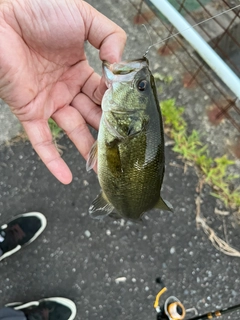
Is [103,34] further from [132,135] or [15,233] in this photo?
[15,233]

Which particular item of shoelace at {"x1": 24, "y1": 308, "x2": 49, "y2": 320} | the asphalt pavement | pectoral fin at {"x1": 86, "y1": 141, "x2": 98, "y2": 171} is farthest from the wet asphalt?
pectoral fin at {"x1": 86, "y1": 141, "x2": 98, "y2": 171}

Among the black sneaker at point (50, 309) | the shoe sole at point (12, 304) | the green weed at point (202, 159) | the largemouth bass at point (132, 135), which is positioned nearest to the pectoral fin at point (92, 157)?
the largemouth bass at point (132, 135)

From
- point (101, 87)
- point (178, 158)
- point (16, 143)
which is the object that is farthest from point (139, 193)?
point (16, 143)

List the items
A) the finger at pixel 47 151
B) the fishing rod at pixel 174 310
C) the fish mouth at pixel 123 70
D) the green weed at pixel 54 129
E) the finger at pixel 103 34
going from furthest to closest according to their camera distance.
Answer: the green weed at pixel 54 129
the fishing rod at pixel 174 310
the finger at pixel 47 151
the finger at pixel 103 34
the fish mouth at pixel 123 70

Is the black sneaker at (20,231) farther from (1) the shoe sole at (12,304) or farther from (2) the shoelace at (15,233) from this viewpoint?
(1) the shoe sole at (12,304)

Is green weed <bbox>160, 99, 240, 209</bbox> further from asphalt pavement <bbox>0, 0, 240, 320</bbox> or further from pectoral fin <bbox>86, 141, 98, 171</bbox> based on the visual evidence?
pectoral fin <bbox>86, 141, 98, 171</bbox>

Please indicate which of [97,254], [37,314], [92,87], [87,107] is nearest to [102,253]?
[97,254]
